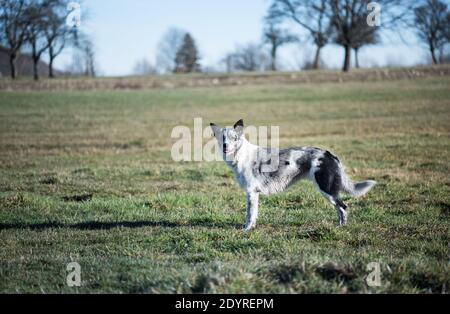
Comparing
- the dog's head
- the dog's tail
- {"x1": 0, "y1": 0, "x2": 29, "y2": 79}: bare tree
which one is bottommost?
the dog's tail

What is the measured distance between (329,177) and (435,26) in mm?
75429

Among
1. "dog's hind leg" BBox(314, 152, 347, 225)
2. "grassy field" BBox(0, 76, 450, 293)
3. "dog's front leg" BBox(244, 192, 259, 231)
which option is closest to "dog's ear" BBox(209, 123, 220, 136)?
"dog's front leg" BBox(244, 192, 259, 231)

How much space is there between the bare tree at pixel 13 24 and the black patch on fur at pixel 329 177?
158 feet

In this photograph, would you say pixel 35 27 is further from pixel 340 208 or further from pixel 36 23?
pixel 340 208

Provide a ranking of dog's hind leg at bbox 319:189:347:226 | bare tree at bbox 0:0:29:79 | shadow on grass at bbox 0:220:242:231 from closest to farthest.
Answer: dog's hind leg at bbox 319:189:347:226 → shadow on grass at bbox 0:220:242:231 → bare tree at bbox 0:0:29:79

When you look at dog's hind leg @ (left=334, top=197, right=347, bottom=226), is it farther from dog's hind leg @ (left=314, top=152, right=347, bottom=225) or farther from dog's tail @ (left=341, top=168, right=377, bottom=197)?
dog's tail @ (left=341, top=168, right=377, bottom=197)

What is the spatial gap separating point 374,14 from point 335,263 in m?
10.9

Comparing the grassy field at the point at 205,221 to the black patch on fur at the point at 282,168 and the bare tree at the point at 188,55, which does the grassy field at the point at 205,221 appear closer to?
the black patch on fur at the point at 282,168

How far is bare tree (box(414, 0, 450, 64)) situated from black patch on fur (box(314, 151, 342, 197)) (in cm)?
6462

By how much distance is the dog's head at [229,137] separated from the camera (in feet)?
27.2

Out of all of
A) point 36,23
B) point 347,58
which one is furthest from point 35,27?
point 347,58

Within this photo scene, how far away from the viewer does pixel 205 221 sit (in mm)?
8820

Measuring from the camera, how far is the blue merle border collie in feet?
27.3
